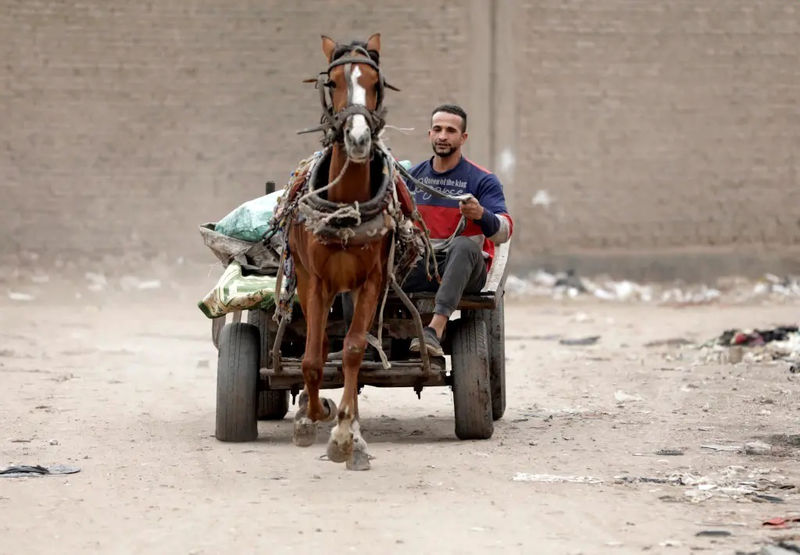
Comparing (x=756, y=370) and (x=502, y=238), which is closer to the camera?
(x=502, y=238)

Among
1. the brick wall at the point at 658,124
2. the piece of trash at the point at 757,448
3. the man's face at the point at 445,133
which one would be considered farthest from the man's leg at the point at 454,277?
the brick wall at the point at 658,124

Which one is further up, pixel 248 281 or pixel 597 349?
pixel 248 281

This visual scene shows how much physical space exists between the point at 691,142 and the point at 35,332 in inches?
358

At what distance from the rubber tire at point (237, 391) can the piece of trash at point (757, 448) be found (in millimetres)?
2736

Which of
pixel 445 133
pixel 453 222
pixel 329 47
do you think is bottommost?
pixel 453 222

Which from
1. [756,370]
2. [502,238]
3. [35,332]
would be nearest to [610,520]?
[502,238]

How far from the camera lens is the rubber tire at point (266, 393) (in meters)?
8.20

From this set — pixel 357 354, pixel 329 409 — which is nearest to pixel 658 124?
pixel 329 409

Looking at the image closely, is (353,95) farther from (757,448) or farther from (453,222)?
(757,448)

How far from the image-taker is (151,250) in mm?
17812

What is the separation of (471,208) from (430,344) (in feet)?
2.57

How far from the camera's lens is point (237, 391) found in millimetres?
7777

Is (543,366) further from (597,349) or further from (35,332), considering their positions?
(35,332)

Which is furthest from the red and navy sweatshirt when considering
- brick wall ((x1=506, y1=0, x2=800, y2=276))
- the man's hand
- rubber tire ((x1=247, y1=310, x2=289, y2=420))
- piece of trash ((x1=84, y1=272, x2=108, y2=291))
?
brick wall ((x1=506, y1=0, x2=800, y2=276))
